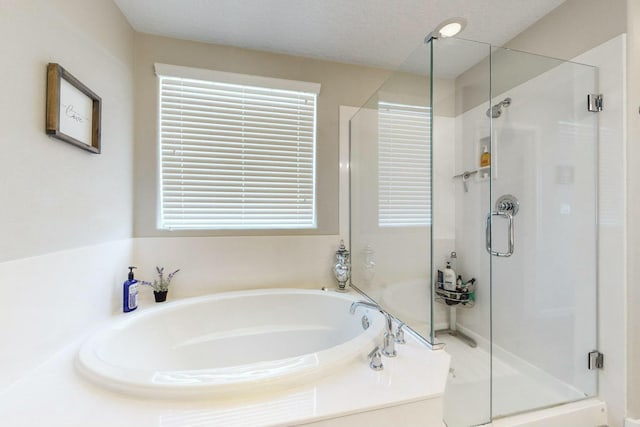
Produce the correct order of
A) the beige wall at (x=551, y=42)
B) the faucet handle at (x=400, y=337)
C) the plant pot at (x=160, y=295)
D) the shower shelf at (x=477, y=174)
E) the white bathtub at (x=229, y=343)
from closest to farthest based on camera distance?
the white bathtub at (x=229, y=343) → the faucet handle at (x=400, y=337) → the beige wall at (x=551, y=42) → the plant pot at (x=160, y=295) → the shower shelf at (x=477, y=174)

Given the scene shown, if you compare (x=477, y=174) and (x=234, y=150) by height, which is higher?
(x=234, y=150)

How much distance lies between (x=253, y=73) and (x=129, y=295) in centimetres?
169

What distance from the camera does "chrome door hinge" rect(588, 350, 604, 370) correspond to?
141 cm

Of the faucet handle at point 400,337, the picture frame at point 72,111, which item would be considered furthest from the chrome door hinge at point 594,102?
the picture frame at point 72,111

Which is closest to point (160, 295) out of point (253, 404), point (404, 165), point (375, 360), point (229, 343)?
point (229, 343)

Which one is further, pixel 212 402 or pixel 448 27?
pixel 448 27

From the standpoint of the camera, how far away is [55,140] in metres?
1.10

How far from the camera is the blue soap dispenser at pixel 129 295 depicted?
1.58 m

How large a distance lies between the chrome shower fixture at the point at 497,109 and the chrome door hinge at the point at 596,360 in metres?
1.52

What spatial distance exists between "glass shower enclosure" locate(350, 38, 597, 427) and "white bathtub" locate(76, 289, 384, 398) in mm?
426

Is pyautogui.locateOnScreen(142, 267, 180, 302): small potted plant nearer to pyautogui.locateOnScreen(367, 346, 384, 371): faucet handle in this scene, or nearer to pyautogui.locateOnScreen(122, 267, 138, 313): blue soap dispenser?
pyautogui.locateOnScreen(122, 267, 138, 313): blue soap dispenser

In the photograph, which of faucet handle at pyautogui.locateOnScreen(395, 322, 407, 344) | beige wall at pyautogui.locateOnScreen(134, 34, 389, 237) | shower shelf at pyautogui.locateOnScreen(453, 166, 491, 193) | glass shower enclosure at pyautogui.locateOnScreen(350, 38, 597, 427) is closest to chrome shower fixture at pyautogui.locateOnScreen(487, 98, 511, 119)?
glass shower enclosure at pyautogui.locateOnScreen(350, 38, 597, 427)

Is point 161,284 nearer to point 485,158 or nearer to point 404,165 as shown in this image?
point 404,165

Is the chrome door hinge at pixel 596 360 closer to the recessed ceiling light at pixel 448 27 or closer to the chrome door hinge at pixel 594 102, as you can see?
the chrome door hinge at pixel 594 102
